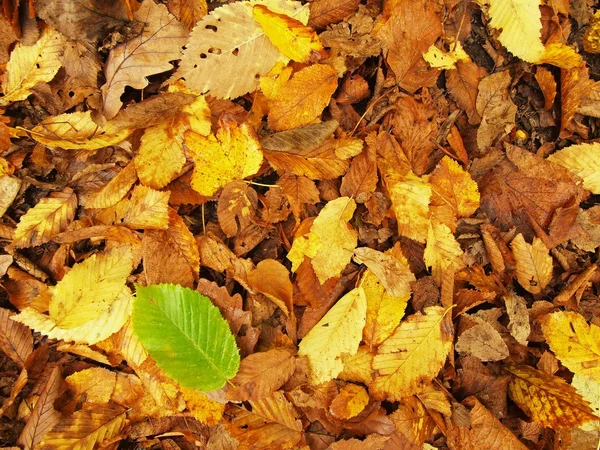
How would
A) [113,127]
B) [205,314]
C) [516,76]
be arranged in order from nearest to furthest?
[205,314]
[113,127]
[516,76]

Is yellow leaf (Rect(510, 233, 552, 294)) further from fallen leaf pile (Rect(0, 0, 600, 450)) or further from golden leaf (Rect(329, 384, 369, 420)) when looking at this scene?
golden leaf (Rect(329, 384, 369, 420))

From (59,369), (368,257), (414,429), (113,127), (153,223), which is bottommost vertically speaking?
(414,429)

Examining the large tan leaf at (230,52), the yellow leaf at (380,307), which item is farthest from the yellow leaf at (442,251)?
the large tan leaf at (230,52)

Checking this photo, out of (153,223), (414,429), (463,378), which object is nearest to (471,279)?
(463,378)

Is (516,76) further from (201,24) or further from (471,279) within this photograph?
(201,24)

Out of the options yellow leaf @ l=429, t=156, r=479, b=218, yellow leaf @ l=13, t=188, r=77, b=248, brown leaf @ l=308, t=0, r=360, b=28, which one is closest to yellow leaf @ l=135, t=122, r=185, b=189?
yellow leaf @ l=13, t=188, r=77, b=248

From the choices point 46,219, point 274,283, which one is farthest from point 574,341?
point 46,219
